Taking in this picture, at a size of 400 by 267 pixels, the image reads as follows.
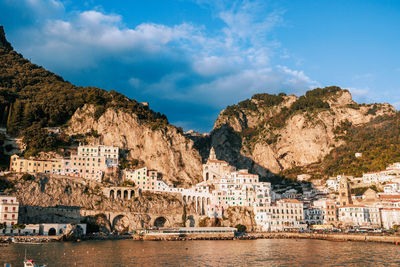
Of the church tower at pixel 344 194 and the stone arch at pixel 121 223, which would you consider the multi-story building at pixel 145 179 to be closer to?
the stone arch at pixel 121 223

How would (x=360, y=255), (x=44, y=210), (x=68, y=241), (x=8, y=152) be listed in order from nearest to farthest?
(x=360, y=255)
(x=68, y=241)
(x=44, y=210)
(x=8, y=152)

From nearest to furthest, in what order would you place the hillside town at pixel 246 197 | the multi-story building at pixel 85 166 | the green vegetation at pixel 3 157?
the green vegetation at pixel 3 157 → the multi-story building at pixel 85 166 → the hillside town at pixel 246 197

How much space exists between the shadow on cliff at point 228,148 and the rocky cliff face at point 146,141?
39.0 meters

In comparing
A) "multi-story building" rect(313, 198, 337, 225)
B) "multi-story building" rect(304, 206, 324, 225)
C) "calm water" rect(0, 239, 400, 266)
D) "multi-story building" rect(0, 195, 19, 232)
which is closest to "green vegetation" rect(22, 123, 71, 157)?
"multi-story building" rect(0, 195, 19, 232)

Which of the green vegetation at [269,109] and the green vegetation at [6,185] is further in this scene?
the green vegetation at [269,109]

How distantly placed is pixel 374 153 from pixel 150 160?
65145mm

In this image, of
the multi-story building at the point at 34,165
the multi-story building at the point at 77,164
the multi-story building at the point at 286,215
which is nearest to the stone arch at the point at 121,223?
the multi-story building at the point at 77,164

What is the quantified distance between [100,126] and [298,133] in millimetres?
71797

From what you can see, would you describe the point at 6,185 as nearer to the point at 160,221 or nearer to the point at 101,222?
the point at 101,222

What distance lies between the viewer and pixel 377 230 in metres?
80.8

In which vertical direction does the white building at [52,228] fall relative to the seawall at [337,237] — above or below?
above

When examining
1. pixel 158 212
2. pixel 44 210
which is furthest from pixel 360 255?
pixel 44 210

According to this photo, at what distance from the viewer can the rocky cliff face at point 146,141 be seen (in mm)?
93062

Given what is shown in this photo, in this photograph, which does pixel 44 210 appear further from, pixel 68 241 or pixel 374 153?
pixel 374 153
